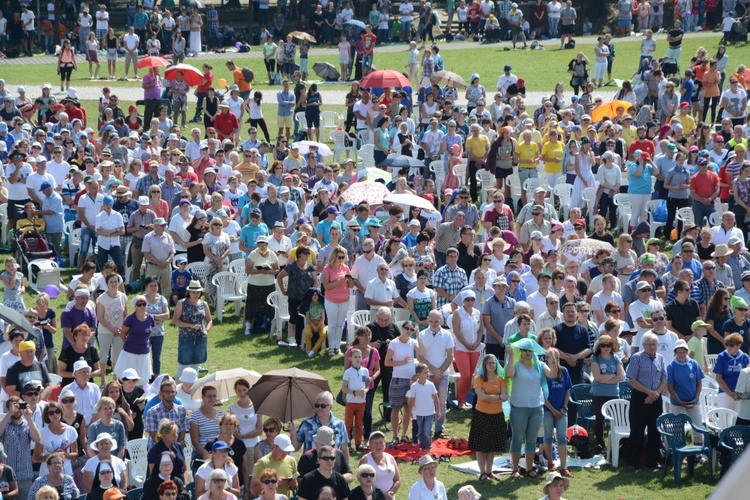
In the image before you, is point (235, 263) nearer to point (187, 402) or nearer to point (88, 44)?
point (187, 402)

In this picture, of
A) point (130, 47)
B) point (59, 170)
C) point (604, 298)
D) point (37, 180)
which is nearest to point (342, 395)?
point (604, 298)

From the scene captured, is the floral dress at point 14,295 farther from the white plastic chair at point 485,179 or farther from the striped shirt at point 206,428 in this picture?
the white plastic chair at point 485,179

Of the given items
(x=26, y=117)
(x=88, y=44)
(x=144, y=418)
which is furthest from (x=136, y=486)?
(x=88, y=44)

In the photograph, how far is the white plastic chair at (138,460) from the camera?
436 inches

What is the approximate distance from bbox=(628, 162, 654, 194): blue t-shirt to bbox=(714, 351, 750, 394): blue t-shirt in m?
7.35

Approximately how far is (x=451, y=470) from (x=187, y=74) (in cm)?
1730

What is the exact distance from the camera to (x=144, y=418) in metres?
11.1

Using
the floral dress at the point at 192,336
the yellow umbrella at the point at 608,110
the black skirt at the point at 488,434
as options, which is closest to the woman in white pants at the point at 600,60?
the yellow umbrella at the point at 608,110

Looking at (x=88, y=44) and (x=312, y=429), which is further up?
(x=88, y=44)

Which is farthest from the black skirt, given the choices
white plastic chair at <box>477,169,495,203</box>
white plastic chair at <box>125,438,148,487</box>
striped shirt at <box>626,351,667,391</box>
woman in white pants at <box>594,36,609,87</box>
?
woman in white pants at <box>594,36,609,87</box>

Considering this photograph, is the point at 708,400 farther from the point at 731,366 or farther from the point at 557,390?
the point at 557,390

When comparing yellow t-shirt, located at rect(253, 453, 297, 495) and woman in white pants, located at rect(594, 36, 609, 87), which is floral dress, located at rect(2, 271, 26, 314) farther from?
woman in white pants, located at rect(594, 36, 609, 87)

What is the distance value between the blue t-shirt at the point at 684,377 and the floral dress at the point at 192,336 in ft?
16.7

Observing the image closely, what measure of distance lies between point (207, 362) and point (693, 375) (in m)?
6.07
